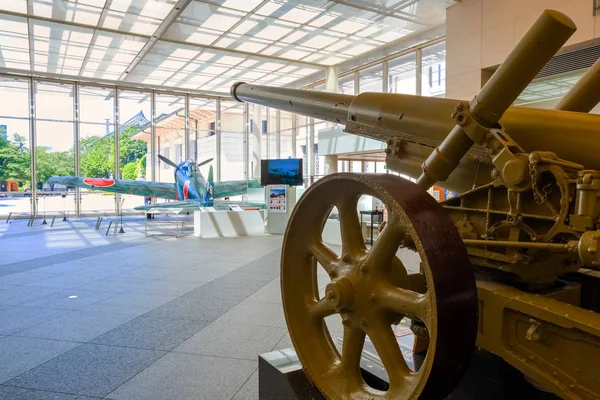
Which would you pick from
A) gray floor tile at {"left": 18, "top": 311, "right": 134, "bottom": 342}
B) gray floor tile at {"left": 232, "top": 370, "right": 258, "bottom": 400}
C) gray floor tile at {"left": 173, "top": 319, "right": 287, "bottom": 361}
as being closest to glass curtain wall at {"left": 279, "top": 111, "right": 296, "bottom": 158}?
gray floor tile at {"left": 18, "top": 311, "right": 134, "bottom": 342}

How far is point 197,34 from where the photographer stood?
538 inches

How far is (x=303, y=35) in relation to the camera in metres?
13.7

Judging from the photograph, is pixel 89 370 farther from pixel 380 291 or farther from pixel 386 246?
pixel 386 246

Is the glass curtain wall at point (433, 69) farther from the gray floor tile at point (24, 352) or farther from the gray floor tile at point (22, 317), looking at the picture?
the gray floor tile at point (24, 352)

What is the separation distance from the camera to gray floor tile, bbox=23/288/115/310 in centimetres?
499

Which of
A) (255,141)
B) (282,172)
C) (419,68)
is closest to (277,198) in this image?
(282,172)

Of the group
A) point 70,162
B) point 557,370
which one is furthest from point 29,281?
point 70,162

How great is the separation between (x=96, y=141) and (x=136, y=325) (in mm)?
17088

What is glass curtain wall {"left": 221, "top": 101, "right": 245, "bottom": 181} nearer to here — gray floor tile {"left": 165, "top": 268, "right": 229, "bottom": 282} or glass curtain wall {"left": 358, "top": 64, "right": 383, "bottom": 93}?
glass curtain wall {"left": 358, "top": 64, "right": 383, "bottom": 93}

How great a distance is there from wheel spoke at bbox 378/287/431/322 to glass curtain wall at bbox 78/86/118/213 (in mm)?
19559

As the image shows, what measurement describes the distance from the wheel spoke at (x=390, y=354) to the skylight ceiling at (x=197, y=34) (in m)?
10.6

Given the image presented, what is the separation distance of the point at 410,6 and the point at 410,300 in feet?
37.0

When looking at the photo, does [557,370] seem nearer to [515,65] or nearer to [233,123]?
[515,65]

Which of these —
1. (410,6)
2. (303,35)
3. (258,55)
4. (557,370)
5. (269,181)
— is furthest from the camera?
(258,55)
